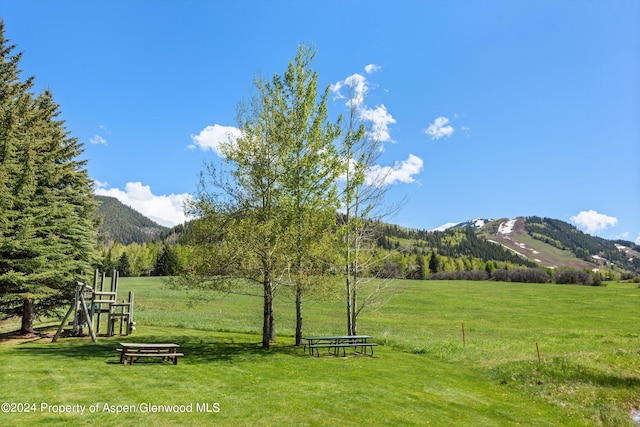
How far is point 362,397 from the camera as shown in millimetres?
10953

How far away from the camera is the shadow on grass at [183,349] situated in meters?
15.0

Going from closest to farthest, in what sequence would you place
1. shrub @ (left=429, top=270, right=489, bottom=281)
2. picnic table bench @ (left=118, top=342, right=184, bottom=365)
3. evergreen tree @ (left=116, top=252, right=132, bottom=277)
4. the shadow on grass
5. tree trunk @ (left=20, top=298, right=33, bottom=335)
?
picnic table bench @ (left=118, top=342, right=184, bottom=365) → the shadow on grass → tree trunk @ (left=20, top=298, right=33, bottom=335) → evergreen tree @ (left=116, top=252, right=132, bottom=277) → shrub @ (left=429, top=270, right=489, bottom=281)

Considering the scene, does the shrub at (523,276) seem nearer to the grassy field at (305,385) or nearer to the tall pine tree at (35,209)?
the grassy field at (305,385)

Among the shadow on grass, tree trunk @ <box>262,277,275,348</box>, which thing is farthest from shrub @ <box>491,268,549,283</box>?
tree trunk @ <box>262,277,275,348</box>

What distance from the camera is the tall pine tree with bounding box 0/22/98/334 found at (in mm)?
17688

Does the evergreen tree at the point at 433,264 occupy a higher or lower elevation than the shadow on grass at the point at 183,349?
higher

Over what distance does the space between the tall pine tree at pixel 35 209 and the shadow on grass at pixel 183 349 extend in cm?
306

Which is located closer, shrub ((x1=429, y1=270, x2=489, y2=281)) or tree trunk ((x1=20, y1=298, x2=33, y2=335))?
tree trunk ((x1=20, y1=298, x2=33, y2=335))

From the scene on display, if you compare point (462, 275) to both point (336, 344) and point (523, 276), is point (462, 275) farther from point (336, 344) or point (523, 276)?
point (336, 344)

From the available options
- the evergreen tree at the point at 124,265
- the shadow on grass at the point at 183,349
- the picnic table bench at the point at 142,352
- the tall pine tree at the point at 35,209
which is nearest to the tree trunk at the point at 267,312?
the shadow on grass at the point at 183,349

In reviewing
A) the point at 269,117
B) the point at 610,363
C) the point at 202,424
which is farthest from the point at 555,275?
the point at 202,424

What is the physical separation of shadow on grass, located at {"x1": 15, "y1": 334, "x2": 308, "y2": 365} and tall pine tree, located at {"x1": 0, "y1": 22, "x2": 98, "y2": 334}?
306cm

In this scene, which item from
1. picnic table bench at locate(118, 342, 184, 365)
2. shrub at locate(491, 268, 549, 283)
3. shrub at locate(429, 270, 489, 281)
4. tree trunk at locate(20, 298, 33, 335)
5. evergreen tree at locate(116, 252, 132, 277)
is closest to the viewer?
picnic table bench at locate(118, 342, 184, 365)

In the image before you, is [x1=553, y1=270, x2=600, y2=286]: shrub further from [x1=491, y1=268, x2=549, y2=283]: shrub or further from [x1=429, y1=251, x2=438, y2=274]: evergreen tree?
[x1=429, y1=251, x2=438, y2=274]: evergreen tree
